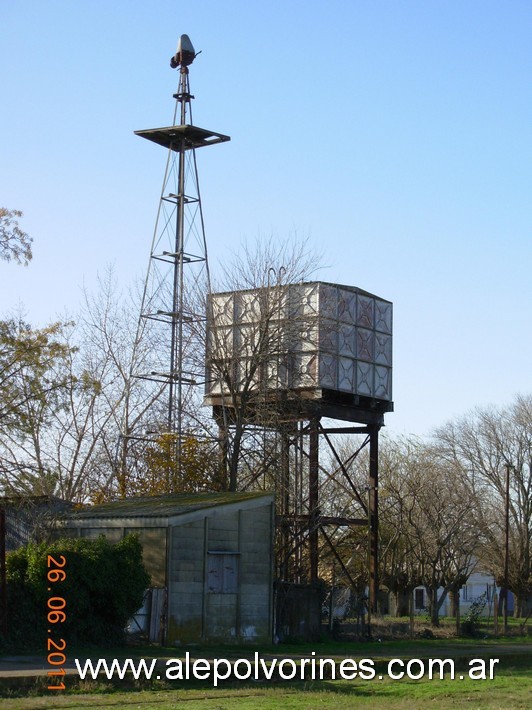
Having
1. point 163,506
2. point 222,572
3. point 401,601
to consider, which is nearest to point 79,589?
point 222,572

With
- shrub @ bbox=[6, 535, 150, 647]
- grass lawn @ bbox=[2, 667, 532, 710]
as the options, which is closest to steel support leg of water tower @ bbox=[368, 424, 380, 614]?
shrub @ bbox=[6, 535, 150, 647]

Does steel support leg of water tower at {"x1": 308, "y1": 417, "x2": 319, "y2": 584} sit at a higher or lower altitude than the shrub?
higher

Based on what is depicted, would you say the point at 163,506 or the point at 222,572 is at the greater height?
the point at 163,506

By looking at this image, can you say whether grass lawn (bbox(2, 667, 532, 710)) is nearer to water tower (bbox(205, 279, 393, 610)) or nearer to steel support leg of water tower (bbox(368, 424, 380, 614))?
water tower (bbox(205, 279, 393, 610))

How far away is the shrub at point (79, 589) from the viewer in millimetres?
26547

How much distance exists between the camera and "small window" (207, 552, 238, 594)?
30.5 m

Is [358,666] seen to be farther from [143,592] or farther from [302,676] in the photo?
[143,592]

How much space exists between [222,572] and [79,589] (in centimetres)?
457

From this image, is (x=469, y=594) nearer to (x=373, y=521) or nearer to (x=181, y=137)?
(x=373, y=521)

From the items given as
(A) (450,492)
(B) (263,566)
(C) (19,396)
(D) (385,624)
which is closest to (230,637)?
(B) (263,566)

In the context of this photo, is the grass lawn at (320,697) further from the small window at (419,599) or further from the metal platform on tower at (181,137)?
the small window at (419,599)

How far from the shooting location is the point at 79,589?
91.0ft

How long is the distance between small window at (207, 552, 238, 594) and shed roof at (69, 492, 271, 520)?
55.5 inches

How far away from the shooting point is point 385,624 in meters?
41.3
